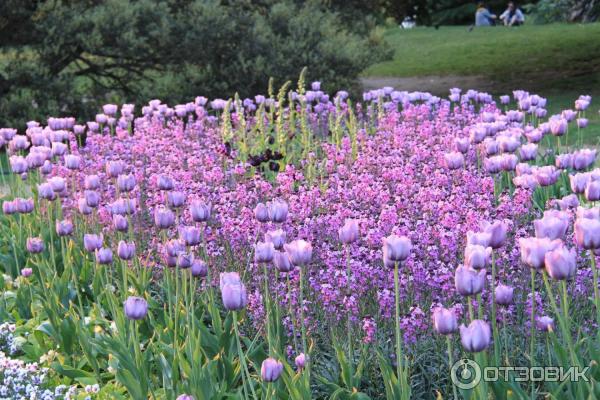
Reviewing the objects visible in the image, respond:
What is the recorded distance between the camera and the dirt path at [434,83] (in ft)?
59.7

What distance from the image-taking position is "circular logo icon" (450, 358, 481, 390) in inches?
107

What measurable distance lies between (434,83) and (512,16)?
14746mm

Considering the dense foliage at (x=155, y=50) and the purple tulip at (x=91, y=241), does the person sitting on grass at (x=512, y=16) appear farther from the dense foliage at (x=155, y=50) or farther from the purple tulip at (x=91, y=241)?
the purple tulip at (x=91, y=241)

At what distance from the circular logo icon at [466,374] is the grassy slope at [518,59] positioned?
8.98 m

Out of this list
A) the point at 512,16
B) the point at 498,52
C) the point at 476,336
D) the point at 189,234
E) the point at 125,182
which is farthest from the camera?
the point at 512,16

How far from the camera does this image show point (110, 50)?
12.2 meters

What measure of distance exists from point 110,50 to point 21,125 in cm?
180

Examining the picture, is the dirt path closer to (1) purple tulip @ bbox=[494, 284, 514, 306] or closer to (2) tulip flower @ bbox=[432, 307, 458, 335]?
(1) purple tulip @ bbox=[494, 284, 514, 306]

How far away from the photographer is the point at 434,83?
19.6 m

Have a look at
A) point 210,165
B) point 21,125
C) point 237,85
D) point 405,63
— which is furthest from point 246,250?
point 405,63

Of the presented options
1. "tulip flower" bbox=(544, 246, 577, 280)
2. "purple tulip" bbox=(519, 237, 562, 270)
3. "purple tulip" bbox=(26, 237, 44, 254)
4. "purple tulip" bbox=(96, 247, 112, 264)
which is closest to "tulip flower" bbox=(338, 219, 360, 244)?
"purple tulip" bbox=(519, 237, 562, 270)

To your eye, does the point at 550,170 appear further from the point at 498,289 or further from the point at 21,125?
the point at 21,125

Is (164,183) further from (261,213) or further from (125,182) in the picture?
(261,213)

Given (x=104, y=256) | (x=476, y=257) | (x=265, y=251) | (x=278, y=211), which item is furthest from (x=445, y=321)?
(x=104, y=256)
